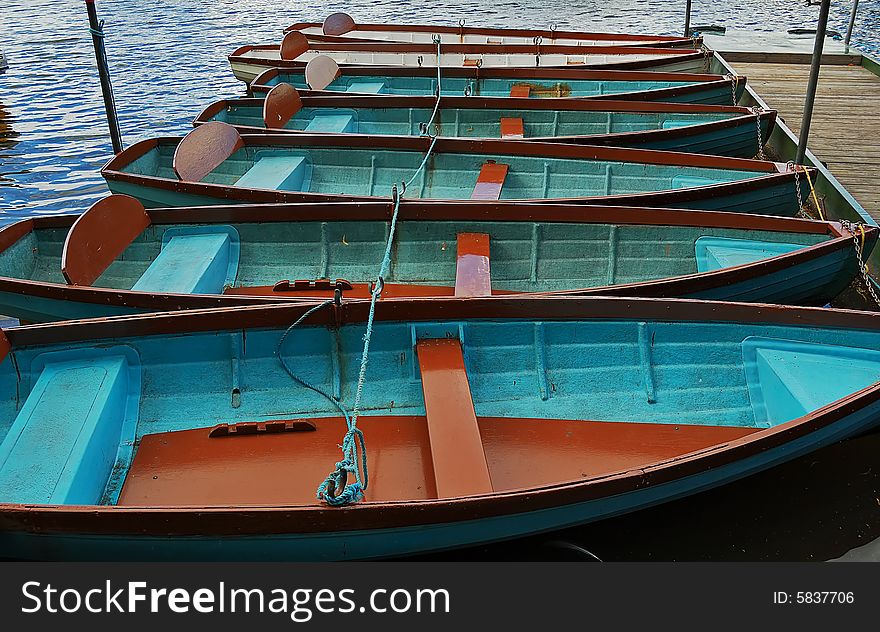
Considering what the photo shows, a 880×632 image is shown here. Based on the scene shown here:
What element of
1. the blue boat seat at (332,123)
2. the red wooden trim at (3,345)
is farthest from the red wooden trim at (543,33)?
the red wooden trim at (3,345)

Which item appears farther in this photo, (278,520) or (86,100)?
(86,100)

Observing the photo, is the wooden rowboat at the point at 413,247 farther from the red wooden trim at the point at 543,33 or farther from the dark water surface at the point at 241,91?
the red wooden trim at the point at 543,33

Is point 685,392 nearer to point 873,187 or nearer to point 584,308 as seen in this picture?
point 584,308

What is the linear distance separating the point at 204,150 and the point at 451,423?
4140mm

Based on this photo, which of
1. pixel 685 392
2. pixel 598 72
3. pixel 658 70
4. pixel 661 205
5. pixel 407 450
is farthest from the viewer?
pixel 658 70

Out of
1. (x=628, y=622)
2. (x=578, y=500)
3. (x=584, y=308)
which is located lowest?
(x=628, y=622)

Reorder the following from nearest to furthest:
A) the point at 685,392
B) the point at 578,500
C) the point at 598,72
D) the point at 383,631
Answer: the point at 383,631
the point at 578,500
the point at 685,392
the point at 598,72

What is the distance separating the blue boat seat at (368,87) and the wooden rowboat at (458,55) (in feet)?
2.79

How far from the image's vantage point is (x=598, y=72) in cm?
948

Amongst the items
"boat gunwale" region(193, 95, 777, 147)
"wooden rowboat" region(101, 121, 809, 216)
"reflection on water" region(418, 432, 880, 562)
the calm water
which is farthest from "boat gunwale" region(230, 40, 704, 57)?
"reflection on water" region(418, 432, 880, 562)

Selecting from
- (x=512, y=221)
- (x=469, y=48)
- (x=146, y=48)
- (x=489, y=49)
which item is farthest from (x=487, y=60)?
(x=146, y=48)

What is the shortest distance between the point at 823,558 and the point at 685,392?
112 cm

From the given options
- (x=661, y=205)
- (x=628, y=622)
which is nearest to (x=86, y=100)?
(x=661, y=205)

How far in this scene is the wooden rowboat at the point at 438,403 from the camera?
11.2 ft
